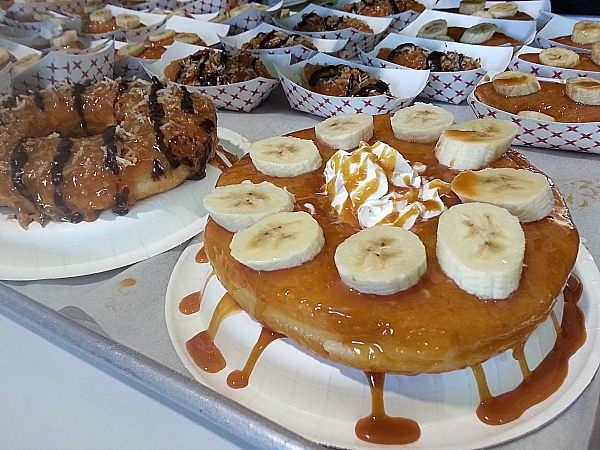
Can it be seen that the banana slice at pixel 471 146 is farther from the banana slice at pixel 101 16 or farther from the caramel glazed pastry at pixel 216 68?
the banana slice at pixel 101 16

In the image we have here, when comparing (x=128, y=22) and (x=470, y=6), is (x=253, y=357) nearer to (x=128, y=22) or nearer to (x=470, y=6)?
(x=128, y=22)

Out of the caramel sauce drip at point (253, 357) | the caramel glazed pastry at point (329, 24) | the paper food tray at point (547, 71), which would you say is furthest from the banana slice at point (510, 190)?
the caramel glazed pastry at point (329, 24)

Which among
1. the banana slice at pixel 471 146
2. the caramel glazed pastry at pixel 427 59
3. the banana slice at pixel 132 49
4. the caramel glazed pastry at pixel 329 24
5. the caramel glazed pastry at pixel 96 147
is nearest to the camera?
the banana slice at pixel 471 146

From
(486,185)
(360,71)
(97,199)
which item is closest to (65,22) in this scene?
(360,71)

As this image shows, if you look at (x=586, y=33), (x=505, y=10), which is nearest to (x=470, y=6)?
(x=505, y=10)

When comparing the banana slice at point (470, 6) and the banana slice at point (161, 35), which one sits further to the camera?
the banana slice at point (470, 6)

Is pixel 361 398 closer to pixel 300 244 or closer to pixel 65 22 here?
pixel 300 244

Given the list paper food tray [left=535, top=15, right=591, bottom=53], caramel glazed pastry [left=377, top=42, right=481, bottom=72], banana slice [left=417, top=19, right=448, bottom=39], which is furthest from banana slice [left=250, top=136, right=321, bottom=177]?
paper food tray [left=535, top=15, right=591, bottom=53]
